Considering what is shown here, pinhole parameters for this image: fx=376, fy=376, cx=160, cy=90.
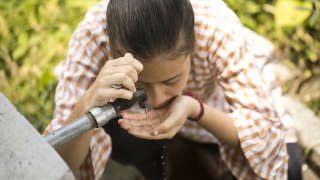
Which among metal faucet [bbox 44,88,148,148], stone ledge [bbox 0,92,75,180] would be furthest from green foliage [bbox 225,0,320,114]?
stone ledge [bbox 0,92,75,180]

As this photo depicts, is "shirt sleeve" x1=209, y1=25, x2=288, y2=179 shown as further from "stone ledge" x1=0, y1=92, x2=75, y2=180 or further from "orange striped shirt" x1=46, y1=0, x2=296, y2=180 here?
"stone ledge" x1=0, y1=92, x2=75, y2=180

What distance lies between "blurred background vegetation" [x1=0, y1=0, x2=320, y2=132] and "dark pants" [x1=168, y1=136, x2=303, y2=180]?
25.8 inches

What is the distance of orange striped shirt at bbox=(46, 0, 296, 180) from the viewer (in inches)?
61.9

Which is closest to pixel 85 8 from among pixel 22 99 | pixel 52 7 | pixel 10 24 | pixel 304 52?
pixel 52 7

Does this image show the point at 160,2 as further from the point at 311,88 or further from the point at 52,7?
the point at 52,7

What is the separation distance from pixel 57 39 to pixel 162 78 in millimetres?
1633

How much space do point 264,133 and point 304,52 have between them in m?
1.35

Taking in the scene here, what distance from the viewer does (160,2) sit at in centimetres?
123

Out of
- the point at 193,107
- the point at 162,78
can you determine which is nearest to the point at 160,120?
the point at 193,107

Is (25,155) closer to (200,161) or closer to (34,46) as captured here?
(200,161)

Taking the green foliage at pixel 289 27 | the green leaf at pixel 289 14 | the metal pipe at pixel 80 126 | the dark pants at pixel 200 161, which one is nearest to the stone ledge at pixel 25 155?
the metal pipe at pixel 80 126

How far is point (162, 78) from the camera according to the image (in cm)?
133

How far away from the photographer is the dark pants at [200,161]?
6.04 ft

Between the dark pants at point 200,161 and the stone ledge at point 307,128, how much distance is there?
0.34 feet
